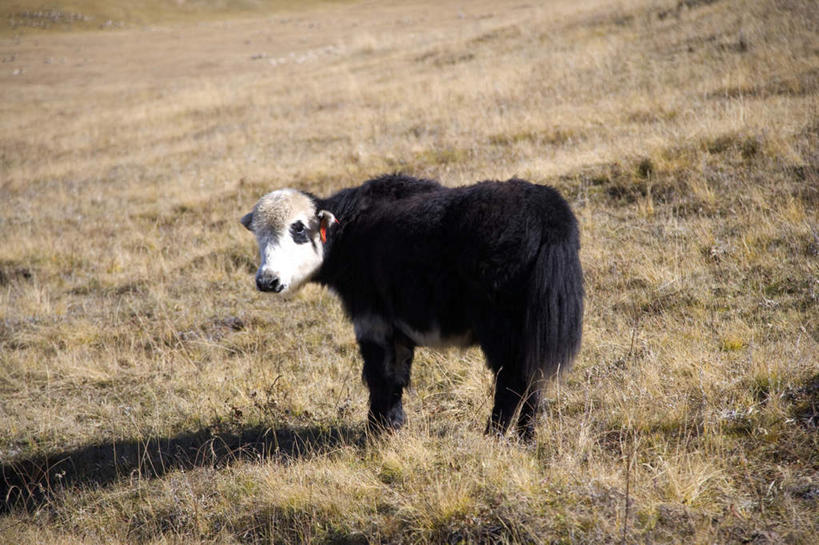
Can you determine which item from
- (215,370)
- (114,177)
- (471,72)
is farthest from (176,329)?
(471,72)

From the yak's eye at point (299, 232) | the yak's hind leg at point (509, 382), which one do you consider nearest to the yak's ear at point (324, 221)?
the yak's eye at point (299, 232)

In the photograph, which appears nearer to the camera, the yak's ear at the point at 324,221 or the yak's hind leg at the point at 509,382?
the yak's hind leg at the point at 509,382

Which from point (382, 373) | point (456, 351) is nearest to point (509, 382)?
point (382, 373)

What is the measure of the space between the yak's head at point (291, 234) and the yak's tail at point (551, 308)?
193cm

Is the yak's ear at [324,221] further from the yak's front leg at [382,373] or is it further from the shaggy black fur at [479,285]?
the yak's front leg at [382,373]

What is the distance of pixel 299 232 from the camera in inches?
207

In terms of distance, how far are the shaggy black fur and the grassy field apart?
511 mm

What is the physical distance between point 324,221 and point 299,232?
23 centimetres

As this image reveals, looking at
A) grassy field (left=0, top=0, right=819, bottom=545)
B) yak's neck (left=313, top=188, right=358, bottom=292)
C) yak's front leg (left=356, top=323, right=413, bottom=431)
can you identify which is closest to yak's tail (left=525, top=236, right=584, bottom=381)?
grassy field (left=0, top=0, right=819, bottom=545)

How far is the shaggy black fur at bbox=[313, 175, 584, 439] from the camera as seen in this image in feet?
13.7

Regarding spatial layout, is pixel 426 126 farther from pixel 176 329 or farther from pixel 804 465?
pixel 804 465

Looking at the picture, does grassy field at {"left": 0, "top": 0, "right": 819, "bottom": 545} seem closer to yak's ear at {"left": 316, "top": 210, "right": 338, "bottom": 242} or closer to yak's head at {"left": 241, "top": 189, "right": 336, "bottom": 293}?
yak's head at {"left": 241, "top": 189, "right": 336, "bottom": 293}

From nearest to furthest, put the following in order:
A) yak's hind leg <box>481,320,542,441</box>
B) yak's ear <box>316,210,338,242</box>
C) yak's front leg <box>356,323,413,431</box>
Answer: yak's hind leg <box>481,320,542,441</box> < yak's front leg <box>356,323,413,431</box> < yak's ear <box>316,210,338,242</box>

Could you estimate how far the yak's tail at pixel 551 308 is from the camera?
4.11 metres
